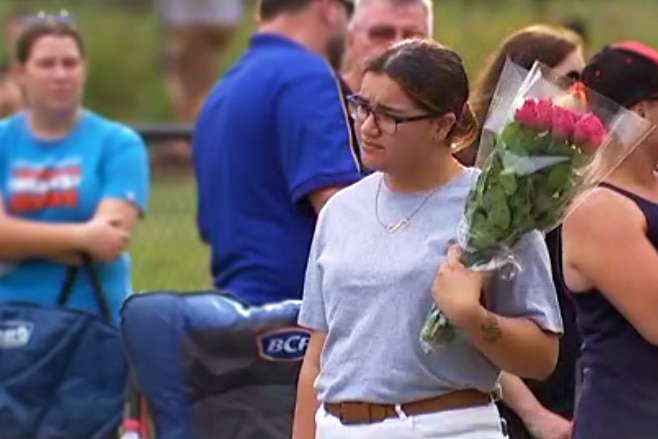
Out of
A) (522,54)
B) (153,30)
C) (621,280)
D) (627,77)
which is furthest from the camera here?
(153,30)

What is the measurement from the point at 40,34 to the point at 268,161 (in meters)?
1.40

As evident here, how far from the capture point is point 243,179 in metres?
6.17

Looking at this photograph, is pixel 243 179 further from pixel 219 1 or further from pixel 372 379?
pixel 219 1

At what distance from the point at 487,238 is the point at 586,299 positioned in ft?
1.62

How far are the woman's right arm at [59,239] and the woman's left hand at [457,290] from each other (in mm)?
2374

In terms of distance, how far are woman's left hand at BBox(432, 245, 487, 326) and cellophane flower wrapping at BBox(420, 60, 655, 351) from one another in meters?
0.02

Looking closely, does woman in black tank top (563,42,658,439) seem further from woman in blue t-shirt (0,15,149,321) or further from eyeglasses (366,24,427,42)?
woman in blue t-shirt (0,15,149,321)

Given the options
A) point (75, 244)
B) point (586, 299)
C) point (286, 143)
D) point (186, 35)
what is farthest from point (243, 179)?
point (186, 35)

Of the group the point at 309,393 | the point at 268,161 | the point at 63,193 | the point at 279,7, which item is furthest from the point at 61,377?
the point at 309,393

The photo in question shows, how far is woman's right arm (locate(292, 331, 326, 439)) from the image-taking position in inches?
190

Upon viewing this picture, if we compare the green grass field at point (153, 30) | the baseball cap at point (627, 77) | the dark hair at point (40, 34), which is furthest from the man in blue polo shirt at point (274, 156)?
the green grass field at point (153, 30)

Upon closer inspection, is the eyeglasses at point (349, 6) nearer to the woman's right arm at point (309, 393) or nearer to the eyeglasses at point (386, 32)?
the eyeglasses at point (386, 32)

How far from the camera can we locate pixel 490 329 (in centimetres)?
441

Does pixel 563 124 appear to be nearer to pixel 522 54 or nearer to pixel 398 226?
pixel 398 226
